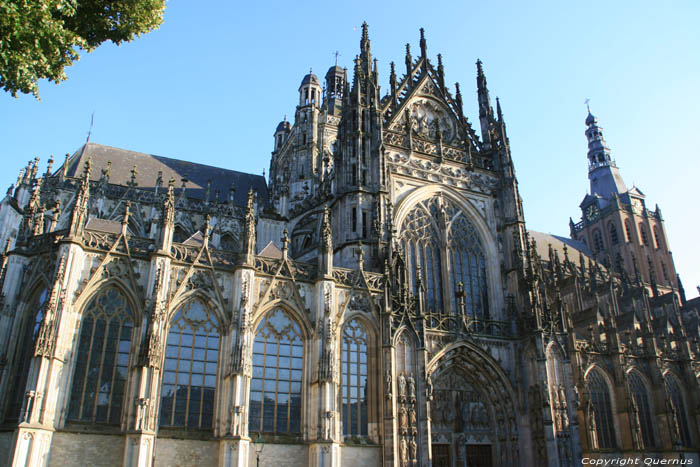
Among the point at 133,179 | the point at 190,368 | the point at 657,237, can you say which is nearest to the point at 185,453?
the point at 190,368

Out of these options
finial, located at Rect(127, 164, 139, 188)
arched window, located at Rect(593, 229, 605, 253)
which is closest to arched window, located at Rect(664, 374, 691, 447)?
arched window, located at Rect(593, 229, 605, 253)

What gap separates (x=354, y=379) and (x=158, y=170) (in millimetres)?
18093

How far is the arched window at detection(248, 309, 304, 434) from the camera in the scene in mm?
18484

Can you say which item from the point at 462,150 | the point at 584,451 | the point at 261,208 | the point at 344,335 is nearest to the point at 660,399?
the point at 584,451

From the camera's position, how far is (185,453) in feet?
55.3

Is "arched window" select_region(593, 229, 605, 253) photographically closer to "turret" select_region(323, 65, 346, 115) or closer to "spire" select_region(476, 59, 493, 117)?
"turret" select_region(323, 65, 346, 115)

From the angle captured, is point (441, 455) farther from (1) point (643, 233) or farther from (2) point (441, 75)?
(1) point (643, 233)

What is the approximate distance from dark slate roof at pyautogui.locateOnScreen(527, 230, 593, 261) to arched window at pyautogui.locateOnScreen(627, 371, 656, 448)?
16.7 meters

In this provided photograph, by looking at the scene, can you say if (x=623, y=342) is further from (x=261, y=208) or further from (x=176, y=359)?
(x=176, y=359)

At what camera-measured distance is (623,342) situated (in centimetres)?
2850

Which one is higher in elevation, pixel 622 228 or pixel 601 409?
pixel 622 228

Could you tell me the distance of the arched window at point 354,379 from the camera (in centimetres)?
1945

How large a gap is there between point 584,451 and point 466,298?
8.14 m

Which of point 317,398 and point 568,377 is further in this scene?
point 568,377
